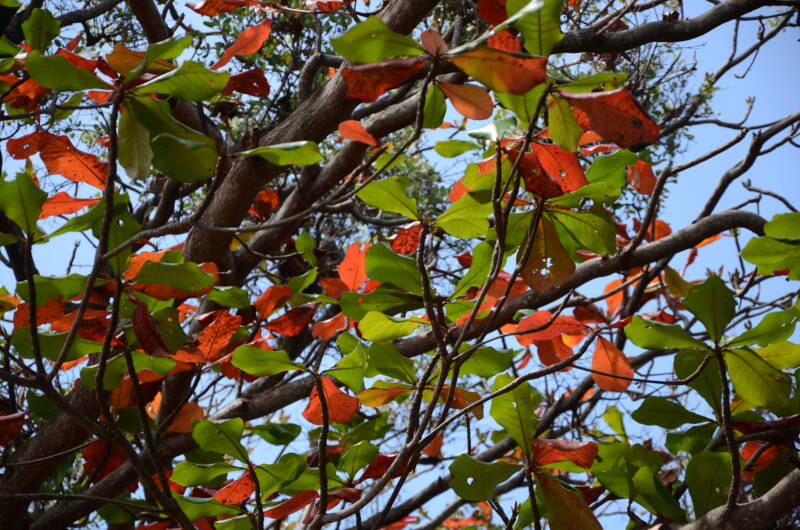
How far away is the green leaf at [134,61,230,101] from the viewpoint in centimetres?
82

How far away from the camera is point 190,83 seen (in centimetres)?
83

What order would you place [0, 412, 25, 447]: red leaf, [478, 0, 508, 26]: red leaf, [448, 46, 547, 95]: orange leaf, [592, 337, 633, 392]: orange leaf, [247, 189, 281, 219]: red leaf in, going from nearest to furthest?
[448, 46, 547, 95]: orange leaf
[478, 0, 508, 26]: red leaf
[0, 412, 25, 447]: red leaf
[592, 337, 633, 392]: orange leaf
[247, 189, 281, 219]: red leaf

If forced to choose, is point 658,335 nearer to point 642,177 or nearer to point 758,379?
point 758,379

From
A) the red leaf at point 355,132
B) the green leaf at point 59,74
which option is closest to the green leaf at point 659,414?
the red leaf at point 355,132

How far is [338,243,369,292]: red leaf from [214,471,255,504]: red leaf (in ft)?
1.55

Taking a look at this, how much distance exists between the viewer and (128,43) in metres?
2.74

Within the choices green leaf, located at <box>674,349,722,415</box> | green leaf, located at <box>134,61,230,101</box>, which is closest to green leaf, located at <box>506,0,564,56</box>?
green leaf, located at <box>134,61,230,101</box>

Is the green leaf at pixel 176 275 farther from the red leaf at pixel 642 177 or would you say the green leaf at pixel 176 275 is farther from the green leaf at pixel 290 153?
the red leaf at pixel 642 177

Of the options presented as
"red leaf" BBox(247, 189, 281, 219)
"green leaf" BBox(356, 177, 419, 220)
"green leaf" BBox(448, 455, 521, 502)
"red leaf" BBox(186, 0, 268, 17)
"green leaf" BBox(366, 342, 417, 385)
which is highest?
"red leaf" BBox(247, 189, 281, 219)

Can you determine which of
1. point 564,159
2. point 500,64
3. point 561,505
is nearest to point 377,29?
point 500,64

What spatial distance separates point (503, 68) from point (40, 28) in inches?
33.0

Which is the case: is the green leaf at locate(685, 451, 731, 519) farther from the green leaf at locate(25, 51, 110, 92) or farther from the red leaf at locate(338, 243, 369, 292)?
the green leaf at locate(25, 51, 110, 92)

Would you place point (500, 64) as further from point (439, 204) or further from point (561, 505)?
point (439, 204)

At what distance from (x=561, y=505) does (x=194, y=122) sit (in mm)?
1267
